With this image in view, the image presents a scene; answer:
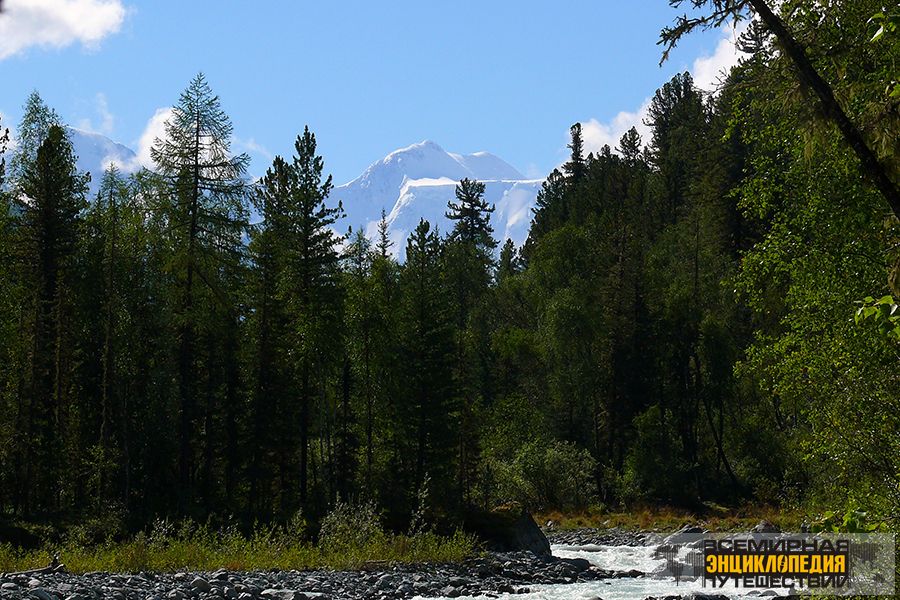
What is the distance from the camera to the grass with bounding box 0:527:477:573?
18.2m

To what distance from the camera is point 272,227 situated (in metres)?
39.3

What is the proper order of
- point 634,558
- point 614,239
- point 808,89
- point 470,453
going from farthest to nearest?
1. point 614,239
2. point 470,453
3. point 634,558
4. point 808,89

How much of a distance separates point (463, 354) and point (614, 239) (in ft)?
43.8

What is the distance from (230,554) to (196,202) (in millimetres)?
13889

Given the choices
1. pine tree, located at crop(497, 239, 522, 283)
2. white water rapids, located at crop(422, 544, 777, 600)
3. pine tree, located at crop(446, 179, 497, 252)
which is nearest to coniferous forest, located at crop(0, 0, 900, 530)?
white water rapids, located at crop(422, 544, 777, 600)

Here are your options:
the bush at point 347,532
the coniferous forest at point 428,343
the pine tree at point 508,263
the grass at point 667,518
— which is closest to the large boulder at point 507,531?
the coniferous forest at point 428,343

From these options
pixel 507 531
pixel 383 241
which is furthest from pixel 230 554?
pixel 383 241

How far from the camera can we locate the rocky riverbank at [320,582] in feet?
45.1

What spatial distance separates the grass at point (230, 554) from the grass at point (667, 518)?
1897cm

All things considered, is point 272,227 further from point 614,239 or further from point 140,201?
point 614,239

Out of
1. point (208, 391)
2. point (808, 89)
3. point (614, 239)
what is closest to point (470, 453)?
point (208, 391)

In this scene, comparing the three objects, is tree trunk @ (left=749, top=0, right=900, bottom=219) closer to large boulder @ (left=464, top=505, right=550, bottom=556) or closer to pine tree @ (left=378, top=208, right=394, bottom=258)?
large boulder @ (left=464, top=505, right=550, bottom=556)

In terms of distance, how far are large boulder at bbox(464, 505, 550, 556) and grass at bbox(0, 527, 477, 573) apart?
3015 mm
